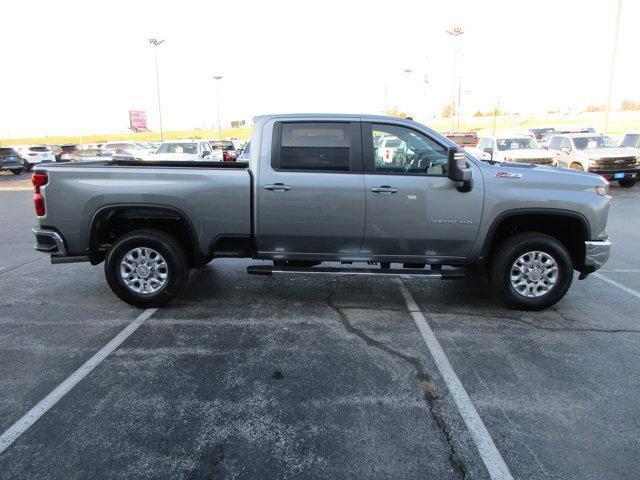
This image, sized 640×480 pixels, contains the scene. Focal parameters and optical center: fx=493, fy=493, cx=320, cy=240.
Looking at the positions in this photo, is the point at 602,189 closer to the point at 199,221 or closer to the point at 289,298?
the point at 289,298

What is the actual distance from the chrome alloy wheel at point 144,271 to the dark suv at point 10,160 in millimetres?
29291

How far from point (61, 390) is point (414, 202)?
355 cm

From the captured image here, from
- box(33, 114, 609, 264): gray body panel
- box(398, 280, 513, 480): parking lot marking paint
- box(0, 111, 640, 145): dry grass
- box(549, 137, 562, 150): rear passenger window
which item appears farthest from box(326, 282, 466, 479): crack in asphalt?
box(0, 111, 640, 145): dry grass

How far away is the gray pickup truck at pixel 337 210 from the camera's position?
508 centimetres

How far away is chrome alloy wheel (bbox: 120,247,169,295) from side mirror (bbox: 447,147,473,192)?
10.3 feet

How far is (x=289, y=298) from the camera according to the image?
5.82 m

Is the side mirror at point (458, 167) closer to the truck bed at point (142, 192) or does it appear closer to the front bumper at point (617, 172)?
the truck bed at point (142, 192)

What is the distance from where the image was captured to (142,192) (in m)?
5.11

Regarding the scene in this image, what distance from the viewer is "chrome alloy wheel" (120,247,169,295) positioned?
17.4 ft

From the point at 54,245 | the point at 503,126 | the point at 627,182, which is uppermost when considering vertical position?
the point at 503,126

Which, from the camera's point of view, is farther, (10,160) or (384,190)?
(10,160)

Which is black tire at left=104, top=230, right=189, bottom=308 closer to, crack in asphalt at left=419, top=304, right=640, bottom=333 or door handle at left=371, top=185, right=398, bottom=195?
door handle at left=371, top=185, right=398, bottom=195

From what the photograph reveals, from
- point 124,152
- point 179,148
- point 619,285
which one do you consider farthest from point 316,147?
point 124,152

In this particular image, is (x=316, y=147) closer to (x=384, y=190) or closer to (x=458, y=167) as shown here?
(x=384, y=190)
